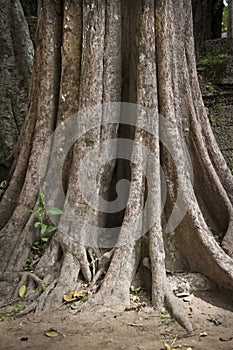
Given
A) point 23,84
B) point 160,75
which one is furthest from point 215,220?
point 23,84

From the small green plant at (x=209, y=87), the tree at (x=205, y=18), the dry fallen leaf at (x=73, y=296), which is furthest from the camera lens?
the tree at (x=205, y=18)

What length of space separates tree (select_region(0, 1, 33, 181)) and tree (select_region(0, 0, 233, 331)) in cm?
226

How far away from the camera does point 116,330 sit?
7.99ft

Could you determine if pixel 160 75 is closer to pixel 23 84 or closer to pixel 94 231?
pixel 94 231

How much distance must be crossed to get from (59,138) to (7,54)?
3.39 m

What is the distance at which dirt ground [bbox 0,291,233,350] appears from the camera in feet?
7.43

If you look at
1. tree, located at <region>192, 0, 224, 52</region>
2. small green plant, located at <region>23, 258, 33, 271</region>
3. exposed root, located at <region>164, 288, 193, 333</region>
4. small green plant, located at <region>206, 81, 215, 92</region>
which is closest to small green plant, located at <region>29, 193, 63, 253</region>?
small green plant, located at <region>23, 258, 33, 271</region>

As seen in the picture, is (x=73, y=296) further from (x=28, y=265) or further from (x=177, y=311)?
(x=177, y=311)

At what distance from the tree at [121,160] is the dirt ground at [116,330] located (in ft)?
0.52

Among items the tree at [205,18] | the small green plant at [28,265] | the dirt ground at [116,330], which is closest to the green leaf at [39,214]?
the small green plant at [28,265]

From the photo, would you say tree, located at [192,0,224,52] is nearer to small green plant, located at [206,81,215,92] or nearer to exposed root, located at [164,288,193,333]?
small green plant, located at [206,81,215,92]

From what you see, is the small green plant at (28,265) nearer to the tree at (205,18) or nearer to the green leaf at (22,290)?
the green leaf at (22,290)

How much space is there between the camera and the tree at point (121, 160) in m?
3.01

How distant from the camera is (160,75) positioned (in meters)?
3.51
